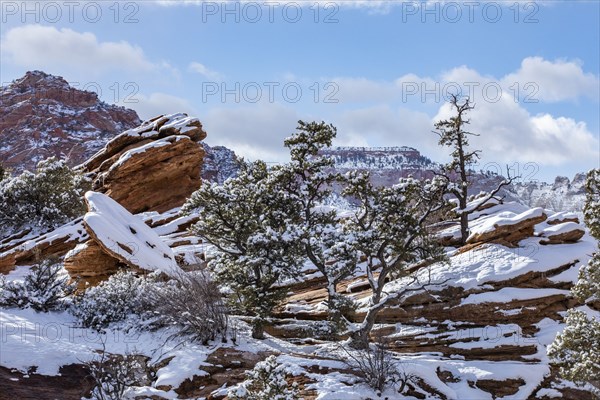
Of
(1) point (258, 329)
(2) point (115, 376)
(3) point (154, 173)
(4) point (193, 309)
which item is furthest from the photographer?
(3) point (154, 173)

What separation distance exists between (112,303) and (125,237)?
4463mm

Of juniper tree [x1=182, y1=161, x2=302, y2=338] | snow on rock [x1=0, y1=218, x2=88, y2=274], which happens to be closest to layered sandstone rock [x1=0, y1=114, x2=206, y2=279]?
snow on rock [x1=0, y1=218, x2=88, y2=274]

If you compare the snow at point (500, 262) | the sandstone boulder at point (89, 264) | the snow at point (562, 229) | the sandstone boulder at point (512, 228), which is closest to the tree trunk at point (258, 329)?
the snow at point (500, 262)

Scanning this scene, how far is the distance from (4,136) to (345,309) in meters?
105

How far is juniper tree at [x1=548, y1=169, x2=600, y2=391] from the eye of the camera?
11406 millimetres

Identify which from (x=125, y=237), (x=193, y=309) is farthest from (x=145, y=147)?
(x=193, y=309)

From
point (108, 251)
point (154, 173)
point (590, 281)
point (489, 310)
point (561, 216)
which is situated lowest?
point (489, 310)

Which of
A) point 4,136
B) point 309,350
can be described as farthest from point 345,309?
point 4,136

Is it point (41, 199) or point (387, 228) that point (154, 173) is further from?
point (387, 228)

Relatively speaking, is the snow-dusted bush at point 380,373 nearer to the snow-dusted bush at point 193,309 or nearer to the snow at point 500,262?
the snow-dusted bush at point 193,309

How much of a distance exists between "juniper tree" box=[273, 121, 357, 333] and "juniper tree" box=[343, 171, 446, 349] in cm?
98

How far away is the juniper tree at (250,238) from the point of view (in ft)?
55.4

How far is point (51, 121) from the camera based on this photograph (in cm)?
10225

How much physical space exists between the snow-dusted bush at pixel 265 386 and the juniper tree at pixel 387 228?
523 centimetres
